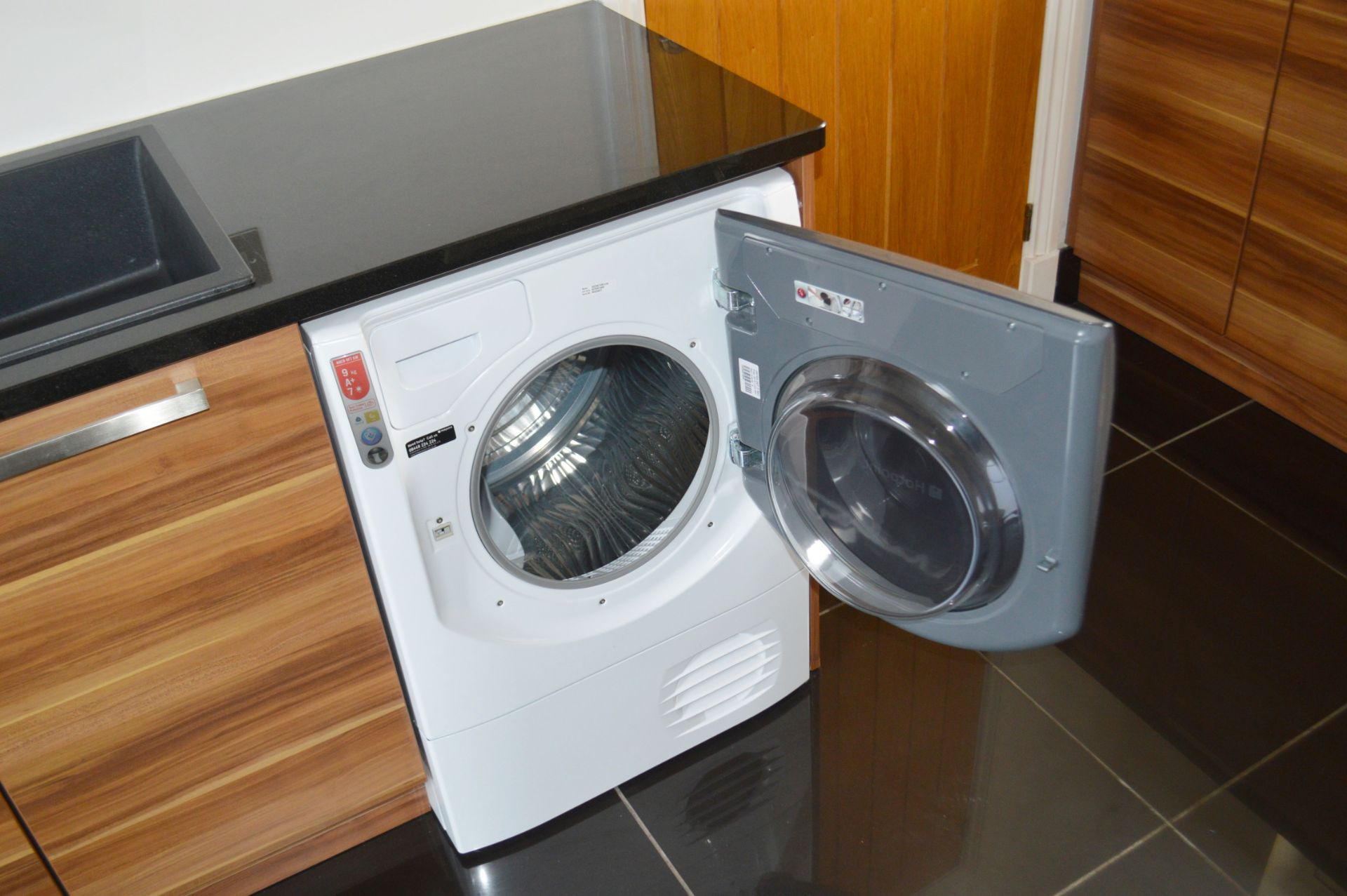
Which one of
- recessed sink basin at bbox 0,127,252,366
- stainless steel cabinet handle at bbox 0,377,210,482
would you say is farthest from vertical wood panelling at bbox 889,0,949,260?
stainless steel cabinet handle at bbox 0,377,210,482

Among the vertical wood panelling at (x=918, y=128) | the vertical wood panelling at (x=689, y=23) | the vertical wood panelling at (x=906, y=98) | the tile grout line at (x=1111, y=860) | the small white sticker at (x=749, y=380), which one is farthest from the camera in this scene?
the vertical wood panelling at (x=918, y=128)

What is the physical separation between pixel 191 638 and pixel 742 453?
0.69 m

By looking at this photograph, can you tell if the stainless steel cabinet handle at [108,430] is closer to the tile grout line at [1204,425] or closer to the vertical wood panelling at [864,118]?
the vertical wood panelling at [864,118]

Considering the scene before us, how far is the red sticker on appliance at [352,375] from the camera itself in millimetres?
1229

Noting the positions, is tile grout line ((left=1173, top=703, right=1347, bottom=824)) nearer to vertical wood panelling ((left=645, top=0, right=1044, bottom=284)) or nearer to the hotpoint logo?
the hotpoint logo

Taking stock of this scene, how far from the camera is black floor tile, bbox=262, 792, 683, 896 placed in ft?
5.37

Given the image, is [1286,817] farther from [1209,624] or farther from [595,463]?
[595,463]

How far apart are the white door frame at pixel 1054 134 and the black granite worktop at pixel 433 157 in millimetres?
947

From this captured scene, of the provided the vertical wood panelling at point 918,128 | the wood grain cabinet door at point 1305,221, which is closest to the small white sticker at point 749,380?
the vertical wood panelling at point 918,128

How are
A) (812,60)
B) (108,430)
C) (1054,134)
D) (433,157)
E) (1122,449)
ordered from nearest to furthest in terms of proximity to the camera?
(108,430) → (433,157) → (812,60) → (1122,449) → (1054,134)

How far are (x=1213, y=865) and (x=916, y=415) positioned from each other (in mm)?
813

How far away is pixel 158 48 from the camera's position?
159cm

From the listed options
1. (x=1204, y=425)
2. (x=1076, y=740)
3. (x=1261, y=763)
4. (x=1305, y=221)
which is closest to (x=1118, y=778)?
(x=1076, y=740)

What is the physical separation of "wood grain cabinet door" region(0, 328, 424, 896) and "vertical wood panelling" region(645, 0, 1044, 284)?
95cm
